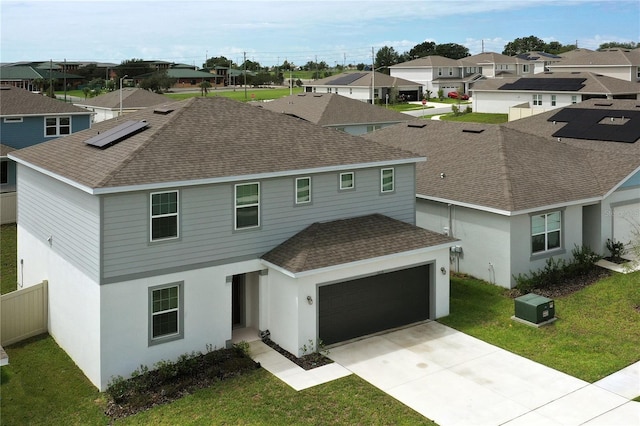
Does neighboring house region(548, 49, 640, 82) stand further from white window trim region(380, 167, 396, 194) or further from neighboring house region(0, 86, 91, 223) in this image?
white window trim region(380, 167, 396, 194)

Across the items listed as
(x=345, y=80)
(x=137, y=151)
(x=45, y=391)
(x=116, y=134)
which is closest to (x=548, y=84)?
(x=345, y=80)

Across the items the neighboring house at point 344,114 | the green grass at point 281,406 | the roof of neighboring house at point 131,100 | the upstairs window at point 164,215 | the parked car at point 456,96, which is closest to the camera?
the green grass at point 281,406

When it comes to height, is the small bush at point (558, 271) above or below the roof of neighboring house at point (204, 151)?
below

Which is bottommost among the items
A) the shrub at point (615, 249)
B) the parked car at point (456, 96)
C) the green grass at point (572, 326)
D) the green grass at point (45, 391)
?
the green grass at point (45, 391)

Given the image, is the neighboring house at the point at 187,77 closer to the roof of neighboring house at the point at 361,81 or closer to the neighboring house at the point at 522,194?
the roof of neighboring house at the point at 361,81

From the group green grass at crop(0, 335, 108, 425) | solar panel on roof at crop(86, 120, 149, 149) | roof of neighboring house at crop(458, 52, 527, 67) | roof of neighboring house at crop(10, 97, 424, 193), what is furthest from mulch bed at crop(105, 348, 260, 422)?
roof of neighboring house at crop(458, 52, 527, 67)

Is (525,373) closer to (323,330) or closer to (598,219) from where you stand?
(323,330)

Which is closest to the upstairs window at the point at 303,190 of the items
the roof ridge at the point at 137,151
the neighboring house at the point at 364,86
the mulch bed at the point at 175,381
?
the roof ridge at the point at 137,151
